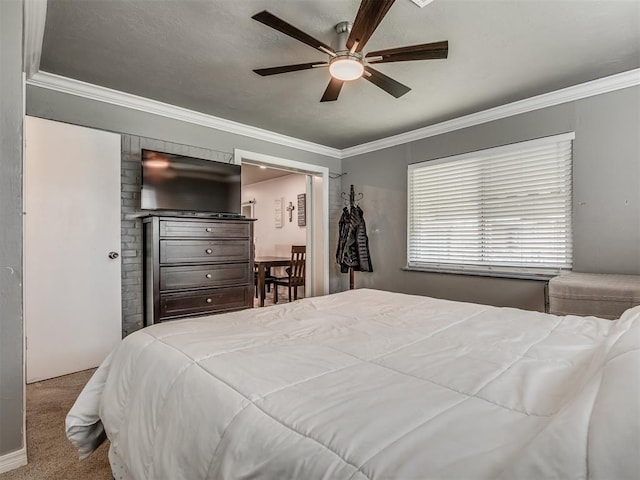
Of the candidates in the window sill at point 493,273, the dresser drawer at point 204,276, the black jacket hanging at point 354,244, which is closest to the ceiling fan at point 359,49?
the dresser drawer at point 204,276

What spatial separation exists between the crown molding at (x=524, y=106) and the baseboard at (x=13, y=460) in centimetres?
422

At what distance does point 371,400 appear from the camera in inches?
31.4

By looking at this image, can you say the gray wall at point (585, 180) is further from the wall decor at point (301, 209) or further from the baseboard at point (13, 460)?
the baseboard at point (13, 460)

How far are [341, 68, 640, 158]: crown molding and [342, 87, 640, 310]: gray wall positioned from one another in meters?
0.05

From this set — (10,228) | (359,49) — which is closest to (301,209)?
(359,49)

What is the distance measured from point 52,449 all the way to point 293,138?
3674 millimetres

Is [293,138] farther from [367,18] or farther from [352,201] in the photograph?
[367,18]

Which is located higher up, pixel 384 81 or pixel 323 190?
pixel 384 81

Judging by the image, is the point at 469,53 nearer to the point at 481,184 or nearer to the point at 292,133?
the point at 481,184

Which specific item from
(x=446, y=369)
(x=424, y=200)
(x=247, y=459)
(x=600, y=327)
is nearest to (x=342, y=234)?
(x=424, y=200)

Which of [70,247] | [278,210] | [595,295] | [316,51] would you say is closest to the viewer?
[595,295]

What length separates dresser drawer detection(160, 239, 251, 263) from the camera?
2877mm

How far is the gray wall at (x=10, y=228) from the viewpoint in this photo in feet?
5.08

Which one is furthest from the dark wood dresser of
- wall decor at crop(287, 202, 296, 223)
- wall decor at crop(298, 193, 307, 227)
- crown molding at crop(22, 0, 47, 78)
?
wall decor at crop(287, 202, 296, 223)
